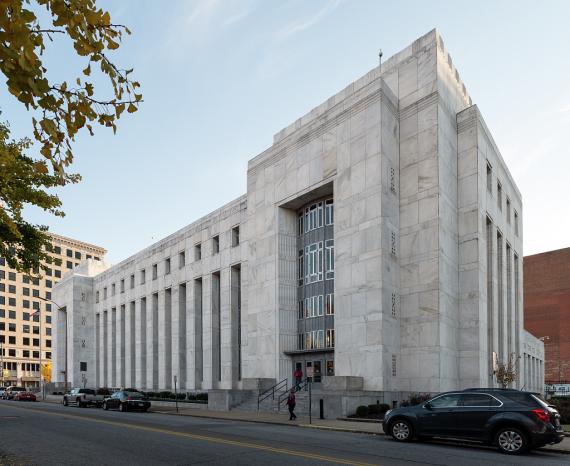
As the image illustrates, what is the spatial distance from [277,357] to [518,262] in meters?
23.6

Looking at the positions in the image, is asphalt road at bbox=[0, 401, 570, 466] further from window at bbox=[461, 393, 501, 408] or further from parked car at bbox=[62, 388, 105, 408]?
parked car at bbox=[62, 388, 105, 408]

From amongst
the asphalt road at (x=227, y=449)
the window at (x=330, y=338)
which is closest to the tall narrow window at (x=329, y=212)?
the window at (x=330, y=338)

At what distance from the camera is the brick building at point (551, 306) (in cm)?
8712

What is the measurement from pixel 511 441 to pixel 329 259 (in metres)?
22.3

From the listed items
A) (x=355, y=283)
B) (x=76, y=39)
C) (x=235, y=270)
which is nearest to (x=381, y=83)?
(x=355, y=283)

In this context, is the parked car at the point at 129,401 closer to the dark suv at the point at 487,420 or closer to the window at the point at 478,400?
the dark suv at the point at 487,420

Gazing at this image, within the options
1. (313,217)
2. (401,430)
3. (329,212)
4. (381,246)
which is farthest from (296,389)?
(401,430)

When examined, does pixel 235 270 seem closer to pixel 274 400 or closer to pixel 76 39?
pixel 274 400

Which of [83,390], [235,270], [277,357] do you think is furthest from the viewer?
[235,270]

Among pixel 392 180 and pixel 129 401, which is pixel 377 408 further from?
pixel 129 401

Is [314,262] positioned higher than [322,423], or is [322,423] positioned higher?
[314,262]

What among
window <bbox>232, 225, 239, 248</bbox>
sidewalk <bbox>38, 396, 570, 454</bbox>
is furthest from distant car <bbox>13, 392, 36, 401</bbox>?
sidewalk <bbox>38, 396, 570, 454</bbox>

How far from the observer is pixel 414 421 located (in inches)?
693

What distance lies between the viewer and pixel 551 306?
90812 mm
